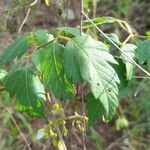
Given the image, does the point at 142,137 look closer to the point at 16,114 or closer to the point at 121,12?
the point at 16,114

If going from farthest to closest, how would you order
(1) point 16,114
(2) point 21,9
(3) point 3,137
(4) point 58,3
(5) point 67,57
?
(1) point 16,114 < (3) point 3,137 < (2) point 21,9 < (4) point 58,3 < (5) point 67,57

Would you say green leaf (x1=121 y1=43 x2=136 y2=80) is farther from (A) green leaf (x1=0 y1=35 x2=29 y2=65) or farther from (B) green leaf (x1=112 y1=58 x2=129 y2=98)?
(A) green leaf (x1=0 y1=35 x2=29 y2=65)

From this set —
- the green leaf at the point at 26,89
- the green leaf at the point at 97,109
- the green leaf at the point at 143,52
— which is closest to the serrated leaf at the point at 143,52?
the green leaf at the point at 143,52

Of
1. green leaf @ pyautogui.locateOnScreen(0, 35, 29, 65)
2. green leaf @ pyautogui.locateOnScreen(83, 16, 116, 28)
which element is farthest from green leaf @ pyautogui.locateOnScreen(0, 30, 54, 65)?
green leaf @ pyautogui.locateOnScreen(83, 16, 116, 28)

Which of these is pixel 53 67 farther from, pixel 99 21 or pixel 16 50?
pixel 99 21

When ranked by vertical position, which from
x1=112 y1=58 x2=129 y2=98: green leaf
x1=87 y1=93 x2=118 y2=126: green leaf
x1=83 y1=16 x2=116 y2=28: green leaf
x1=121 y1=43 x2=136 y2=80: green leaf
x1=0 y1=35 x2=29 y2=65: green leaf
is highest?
x1=83 y1=16 x2=116 y2=28: green leaf

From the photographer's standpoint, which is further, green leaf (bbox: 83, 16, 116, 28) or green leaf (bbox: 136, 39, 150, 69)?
green leaf (bbox: 83, 16, 116, 28)

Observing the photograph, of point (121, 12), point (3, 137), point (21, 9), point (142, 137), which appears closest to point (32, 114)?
point (21, 9)
